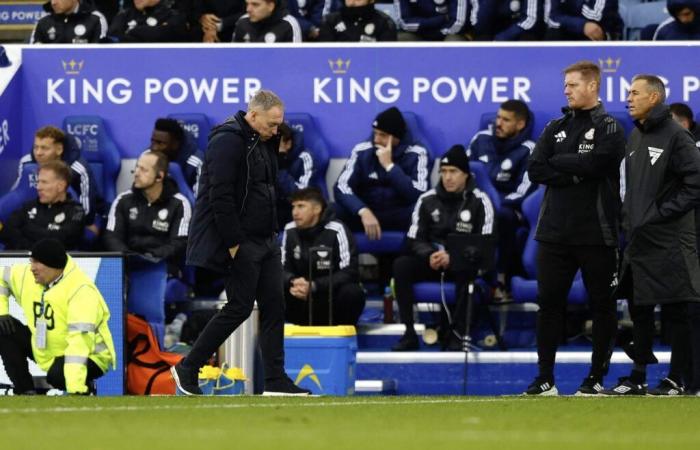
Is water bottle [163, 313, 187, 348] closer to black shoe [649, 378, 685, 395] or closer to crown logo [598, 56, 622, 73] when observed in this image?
crown logo [598, 56, 622, 73]

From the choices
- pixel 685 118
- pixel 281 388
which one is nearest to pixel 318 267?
pixel 685 118

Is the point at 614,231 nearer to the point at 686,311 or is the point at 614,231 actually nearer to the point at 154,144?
the point at 686,311

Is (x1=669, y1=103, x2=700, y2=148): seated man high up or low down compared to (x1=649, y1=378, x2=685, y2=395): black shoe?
up

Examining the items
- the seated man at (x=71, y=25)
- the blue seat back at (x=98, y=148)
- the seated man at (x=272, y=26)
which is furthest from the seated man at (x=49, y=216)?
the seated man at (x=272, y=26)

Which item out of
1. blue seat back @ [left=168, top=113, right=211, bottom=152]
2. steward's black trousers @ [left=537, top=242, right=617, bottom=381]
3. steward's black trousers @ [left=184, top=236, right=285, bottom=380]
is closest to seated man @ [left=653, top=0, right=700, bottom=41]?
blue seat back @ [left=168, top=113, right=211, bottom=152]

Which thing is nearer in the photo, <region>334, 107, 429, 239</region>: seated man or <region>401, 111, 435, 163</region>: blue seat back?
<region>334, 107, 429, 239</region>: seated man

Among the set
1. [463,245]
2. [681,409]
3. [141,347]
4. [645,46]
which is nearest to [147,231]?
[141,347]

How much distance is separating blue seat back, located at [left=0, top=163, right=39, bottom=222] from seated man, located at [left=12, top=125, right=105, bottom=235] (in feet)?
0.23

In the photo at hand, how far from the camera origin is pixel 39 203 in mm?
13148

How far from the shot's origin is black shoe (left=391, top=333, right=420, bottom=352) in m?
12.6

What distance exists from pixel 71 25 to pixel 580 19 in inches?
180

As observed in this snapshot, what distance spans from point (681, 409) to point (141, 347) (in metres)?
4.70

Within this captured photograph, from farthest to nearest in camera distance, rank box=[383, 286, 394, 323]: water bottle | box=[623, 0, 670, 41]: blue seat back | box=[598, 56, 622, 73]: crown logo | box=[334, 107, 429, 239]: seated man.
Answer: box=[623, 0, 670, 41]: blue seat back → box=[598, 56, 622, 73]: crown logo → box=[334, 107, 429, 239]: seated man → box=[383, 286, 394, 323]: water bottle

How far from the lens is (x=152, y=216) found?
13.2 m
